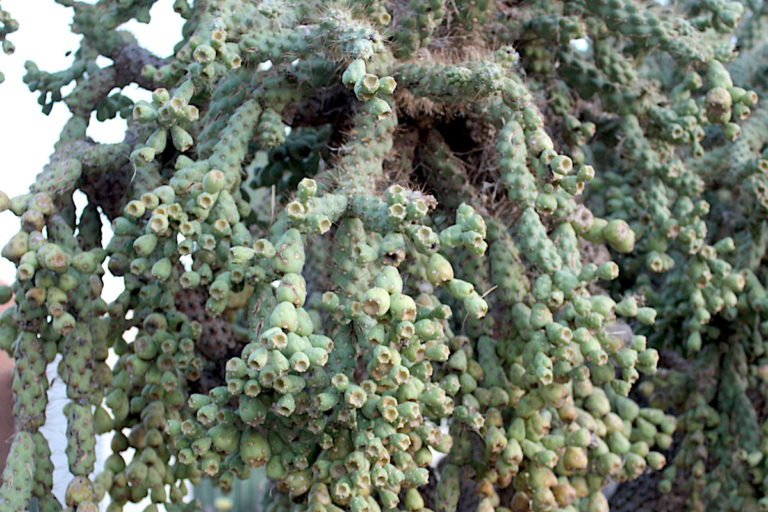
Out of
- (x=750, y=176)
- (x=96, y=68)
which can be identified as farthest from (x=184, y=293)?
(x=750, y=176)

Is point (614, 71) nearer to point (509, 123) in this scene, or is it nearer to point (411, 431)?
point (509, 123)

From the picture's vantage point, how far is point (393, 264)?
1.41m

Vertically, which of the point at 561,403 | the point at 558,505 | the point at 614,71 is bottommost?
the point at 558,505

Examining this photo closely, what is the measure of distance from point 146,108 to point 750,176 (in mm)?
1192

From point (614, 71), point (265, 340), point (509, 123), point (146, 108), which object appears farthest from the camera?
point (614, 71)

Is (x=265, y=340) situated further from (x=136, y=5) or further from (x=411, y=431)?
(x=136, y=5)

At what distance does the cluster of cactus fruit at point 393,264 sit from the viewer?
1.41 meters

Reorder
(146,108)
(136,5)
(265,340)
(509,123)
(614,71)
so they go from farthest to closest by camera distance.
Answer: (614,71) → (136,5) → (509,123) → (146,108) → (265,340)

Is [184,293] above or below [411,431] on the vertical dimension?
below

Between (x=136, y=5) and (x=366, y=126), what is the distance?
0.50m

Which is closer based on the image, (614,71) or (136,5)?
(136,5)

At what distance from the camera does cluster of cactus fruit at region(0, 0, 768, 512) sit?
1.41 metres

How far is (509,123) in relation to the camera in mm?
1592

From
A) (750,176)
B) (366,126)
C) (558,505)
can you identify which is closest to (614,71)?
(750,176)
